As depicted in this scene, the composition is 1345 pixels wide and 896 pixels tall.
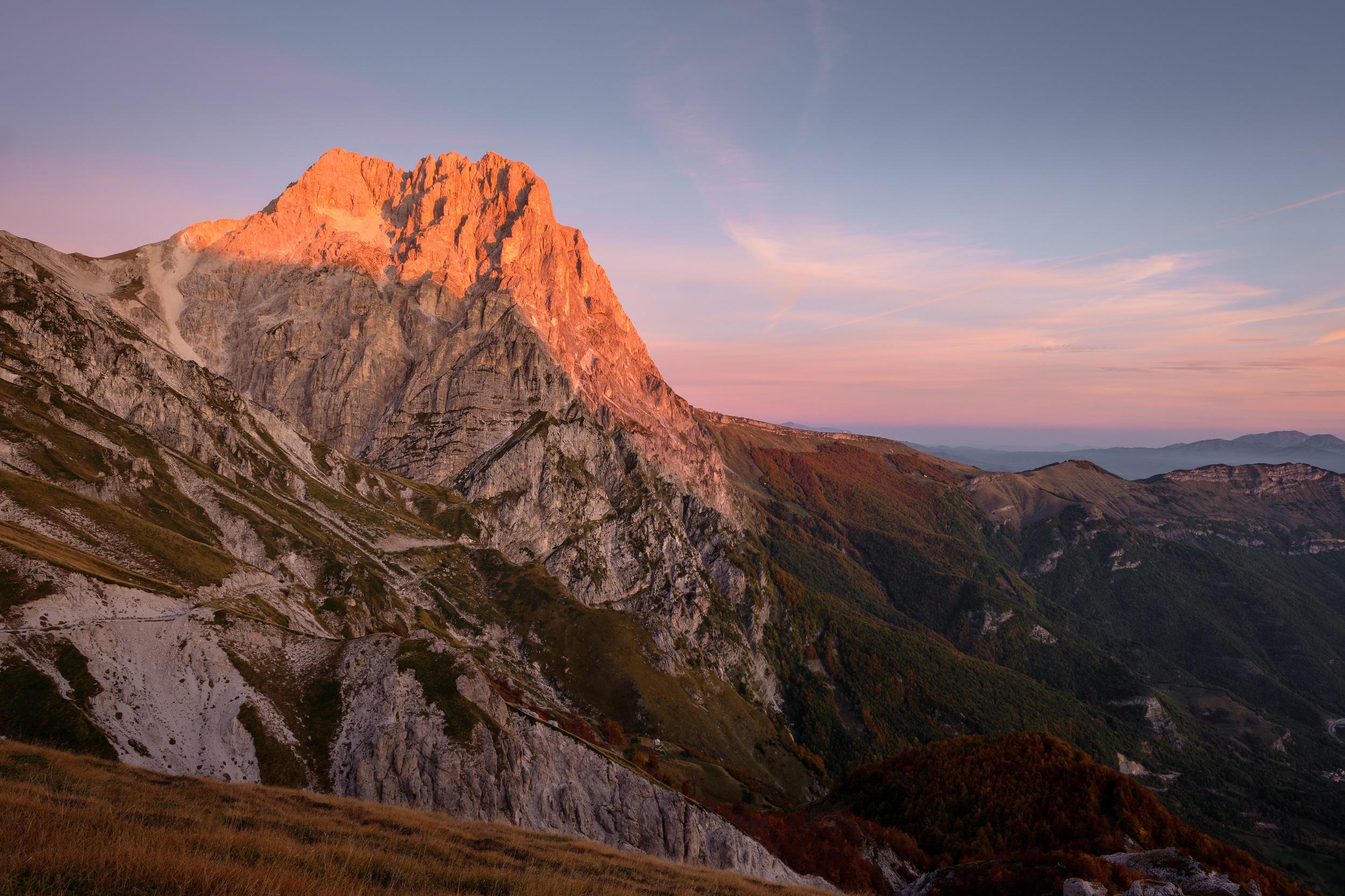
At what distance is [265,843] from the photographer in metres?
16.2

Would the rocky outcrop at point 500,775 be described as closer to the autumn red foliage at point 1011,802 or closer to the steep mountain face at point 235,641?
the steep mountain face at point 235,641

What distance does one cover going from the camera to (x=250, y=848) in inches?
609

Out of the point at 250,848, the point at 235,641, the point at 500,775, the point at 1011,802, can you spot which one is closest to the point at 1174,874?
the point at 1011,802

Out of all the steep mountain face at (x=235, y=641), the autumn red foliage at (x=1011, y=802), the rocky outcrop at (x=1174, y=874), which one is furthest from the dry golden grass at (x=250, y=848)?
the autumn red foliage at (x=1011, y=802)

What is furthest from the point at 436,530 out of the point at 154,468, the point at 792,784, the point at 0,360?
the point at 792,784

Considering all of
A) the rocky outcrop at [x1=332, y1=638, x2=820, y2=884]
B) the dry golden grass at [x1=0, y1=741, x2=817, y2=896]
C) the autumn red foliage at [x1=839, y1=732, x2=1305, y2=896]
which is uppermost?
the dry golden grass at [x1=0, y1=741, x2=817, y2=896]

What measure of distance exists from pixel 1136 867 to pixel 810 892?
3983 centimetres

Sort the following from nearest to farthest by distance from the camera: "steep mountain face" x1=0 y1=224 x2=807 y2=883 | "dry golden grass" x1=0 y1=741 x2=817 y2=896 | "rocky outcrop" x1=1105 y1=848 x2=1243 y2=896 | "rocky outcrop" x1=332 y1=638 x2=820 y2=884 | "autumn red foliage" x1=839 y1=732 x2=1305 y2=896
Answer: "dry golden grass" x1=0 y1=741 x2=817 y2=896 < "rocky outcrop" x1=1105 y1=848 x2=1243 y2=896 < "steep mountain face" x1=0 y1=224 x2=807 y2=883 < "rocky outcrop" x1=332 y1=638 x2=820 y2=884 < "autumn red foliage" x1=839 y1=732 x2=1305 y2=896

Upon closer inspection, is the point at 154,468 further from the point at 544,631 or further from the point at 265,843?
the point at 265,843

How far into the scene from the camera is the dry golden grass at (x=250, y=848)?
11.7m

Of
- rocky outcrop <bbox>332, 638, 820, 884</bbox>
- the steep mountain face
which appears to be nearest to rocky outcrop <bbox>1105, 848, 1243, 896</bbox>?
rocky outcrop <bbox>332, 638, 820, 884</bbox>

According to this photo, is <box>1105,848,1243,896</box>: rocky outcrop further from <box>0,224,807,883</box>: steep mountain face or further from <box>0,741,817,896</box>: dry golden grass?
<box>0,224,807,883</box>: steep mountain face

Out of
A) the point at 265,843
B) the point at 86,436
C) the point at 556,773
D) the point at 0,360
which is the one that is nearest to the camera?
the point at 265,843

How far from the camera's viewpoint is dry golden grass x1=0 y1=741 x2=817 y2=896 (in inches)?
460
